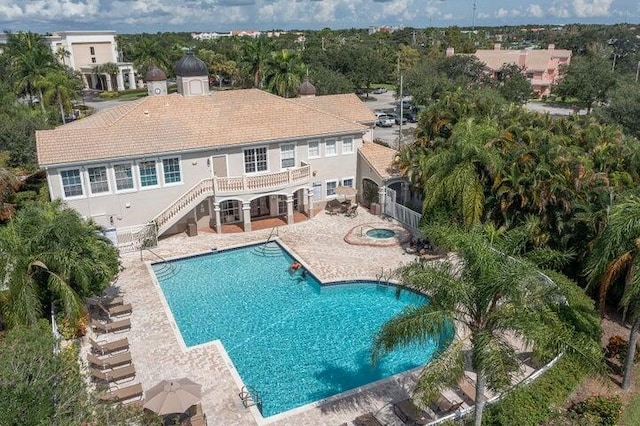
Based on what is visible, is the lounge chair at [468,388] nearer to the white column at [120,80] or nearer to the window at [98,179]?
the window at [98,179]

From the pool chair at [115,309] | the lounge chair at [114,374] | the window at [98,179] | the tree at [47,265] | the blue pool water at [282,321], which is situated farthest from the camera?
the window at [98,179]

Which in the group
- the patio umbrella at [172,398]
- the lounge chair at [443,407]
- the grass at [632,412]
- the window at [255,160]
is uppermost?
the window at [255,160]

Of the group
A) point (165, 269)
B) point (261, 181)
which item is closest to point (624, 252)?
point (261, 181)

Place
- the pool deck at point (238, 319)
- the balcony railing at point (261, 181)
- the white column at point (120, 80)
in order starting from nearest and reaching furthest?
the pool deck at point (238, 319)
the balcony railing at point (261, 181)
the white column at point (120, 80)

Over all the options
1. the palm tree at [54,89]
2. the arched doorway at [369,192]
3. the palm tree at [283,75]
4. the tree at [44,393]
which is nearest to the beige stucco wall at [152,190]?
the arched doorway at [369,192]

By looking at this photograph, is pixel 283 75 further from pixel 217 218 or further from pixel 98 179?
pixel 98 179

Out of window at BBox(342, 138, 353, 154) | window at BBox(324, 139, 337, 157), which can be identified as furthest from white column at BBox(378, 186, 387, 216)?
window at BBox(324, 139, 337, 157)

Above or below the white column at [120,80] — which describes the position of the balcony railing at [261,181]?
below
